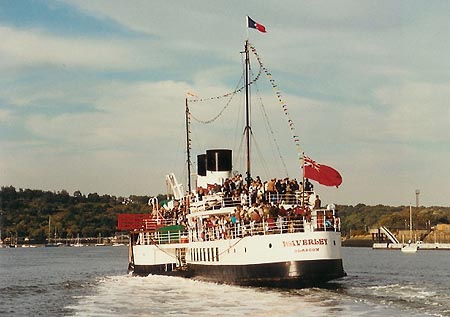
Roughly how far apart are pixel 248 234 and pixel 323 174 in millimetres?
6184

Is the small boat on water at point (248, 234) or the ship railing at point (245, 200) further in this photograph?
the ship railing at point (245, 200)

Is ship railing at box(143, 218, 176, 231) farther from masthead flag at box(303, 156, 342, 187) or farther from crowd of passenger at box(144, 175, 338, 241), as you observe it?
masthead flag at box(303, 156, 342, 187)

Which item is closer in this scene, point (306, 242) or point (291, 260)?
point (306, 242)

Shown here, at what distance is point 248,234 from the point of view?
53812mm

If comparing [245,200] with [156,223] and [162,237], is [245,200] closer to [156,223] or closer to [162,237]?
[162,237]

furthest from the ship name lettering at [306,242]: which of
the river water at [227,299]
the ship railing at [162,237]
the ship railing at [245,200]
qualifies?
the ship railing at [162,237]

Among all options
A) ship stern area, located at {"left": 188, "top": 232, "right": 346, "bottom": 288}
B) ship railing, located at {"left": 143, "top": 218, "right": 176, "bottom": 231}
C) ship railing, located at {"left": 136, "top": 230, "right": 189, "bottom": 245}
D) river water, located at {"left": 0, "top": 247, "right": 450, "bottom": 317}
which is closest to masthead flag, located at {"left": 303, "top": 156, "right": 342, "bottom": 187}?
ship stern area, located at {"left": 188, "top": 232, "right": 346, "bottom": 288}

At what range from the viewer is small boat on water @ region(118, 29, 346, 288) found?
5091cm

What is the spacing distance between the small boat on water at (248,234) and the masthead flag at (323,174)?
0.06m

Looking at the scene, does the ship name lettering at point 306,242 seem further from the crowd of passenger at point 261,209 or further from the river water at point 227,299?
the river water at point 227,299

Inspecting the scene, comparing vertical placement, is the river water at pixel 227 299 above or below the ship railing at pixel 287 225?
below

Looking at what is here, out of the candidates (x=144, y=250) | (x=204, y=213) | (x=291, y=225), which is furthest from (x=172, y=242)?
(x=291, y=225)

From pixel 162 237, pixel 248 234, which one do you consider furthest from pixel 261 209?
pixel 162 237

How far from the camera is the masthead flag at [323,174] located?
53.4 meters
